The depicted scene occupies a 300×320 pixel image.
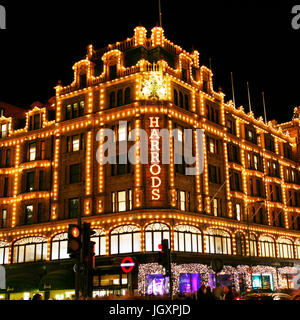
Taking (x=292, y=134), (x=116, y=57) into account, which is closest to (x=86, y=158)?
(x=116, y=57)

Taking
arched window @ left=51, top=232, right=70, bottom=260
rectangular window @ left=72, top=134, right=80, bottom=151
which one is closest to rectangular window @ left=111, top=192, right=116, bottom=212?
arched window @ left=51, top=232, right=70, bottom=260

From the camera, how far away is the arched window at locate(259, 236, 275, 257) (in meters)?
53.4

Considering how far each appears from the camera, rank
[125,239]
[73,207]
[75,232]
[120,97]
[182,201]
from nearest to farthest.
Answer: [75,232] → [125,239] → [182,201] → [120,97] → [73,207]

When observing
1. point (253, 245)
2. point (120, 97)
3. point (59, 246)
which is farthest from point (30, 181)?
point (253, 245)

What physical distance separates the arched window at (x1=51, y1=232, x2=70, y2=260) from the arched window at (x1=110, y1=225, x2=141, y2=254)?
239 inches

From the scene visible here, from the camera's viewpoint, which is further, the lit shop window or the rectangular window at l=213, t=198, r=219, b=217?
the lit shop window

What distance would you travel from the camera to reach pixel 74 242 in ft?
35.4

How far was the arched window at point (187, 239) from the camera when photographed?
133 feet

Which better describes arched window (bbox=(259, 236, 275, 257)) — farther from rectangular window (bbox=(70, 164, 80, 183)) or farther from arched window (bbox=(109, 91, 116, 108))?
arched window (bbox=(109, 91, 116, 108))

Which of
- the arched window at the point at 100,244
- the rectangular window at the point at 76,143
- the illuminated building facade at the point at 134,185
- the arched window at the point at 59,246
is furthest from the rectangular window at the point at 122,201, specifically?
the rectangular window at the point at 76,143

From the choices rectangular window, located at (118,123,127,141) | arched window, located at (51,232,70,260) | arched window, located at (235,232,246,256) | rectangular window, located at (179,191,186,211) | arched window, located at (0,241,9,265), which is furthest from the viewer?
arched window, located at (235,232,246,256)

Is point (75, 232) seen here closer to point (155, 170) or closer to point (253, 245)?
point (155, 170)

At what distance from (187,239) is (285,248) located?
22.6m

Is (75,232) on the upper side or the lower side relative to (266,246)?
lower
